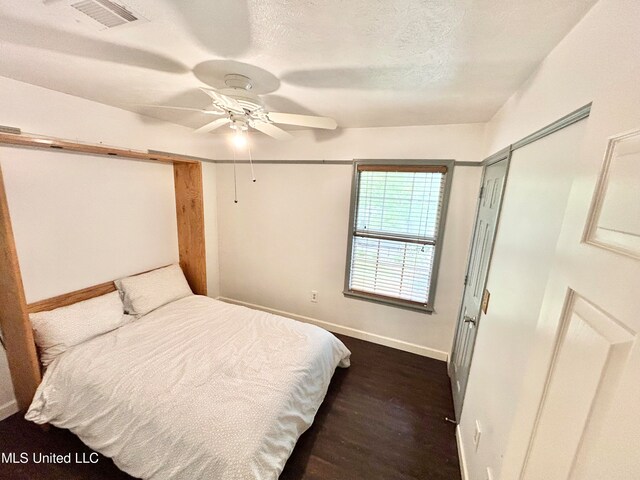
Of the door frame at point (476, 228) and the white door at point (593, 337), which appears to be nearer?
the white door at point (593, 337)

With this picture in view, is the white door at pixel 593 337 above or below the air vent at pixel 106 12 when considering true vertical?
below

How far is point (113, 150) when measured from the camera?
2068 millimetres

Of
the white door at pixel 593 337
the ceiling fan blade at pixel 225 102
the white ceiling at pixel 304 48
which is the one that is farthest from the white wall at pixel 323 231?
the white door at pixel 593 337

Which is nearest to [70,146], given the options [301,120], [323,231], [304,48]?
[301,120]

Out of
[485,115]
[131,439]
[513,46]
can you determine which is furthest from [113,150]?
[485,115]

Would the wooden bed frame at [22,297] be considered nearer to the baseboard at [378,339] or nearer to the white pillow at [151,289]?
the white pillow at [151,289]

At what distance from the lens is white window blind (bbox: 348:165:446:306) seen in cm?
245

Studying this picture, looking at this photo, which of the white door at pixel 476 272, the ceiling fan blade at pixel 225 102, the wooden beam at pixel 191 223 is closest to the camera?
the ceiling fan blade at pixel 225 102

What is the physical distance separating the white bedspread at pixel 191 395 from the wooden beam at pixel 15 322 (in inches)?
6.5

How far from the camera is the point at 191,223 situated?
117 inches

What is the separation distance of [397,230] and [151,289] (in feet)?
8.60

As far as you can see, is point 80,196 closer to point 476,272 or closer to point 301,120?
point 301,120

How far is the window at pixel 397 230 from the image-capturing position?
2430 millimetres

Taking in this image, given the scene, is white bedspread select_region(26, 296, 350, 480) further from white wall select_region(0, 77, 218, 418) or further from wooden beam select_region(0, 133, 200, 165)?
wooden beam select_region(0, 133, 200, 165)
